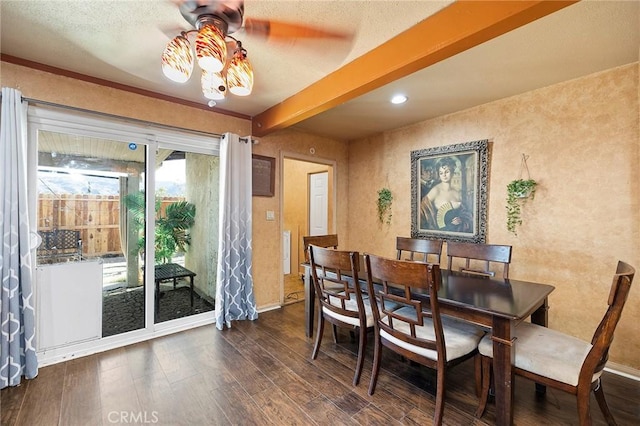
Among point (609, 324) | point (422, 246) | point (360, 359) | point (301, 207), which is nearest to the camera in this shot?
point (609, 324)

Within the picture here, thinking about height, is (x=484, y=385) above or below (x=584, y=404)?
below

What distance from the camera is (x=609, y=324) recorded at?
130 cm

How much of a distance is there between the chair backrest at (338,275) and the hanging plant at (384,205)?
172 centimetres

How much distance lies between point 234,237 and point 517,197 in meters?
2.96

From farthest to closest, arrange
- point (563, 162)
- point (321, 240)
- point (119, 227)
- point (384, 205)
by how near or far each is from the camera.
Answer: point (384, 205) < point (321, 240) < point (119, 227) < point (563, 162)

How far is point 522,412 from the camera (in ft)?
5.79

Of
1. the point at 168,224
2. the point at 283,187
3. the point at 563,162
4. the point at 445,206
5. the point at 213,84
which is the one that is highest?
the point at 213,84

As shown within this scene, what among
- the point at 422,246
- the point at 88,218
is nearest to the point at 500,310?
the point at 422,246

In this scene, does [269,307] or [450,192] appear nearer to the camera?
[450,192]

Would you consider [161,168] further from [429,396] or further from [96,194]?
[429,396]

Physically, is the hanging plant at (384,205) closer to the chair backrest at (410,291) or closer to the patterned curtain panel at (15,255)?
the chair backrest at (410,291)

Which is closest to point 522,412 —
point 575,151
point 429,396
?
point 429,396

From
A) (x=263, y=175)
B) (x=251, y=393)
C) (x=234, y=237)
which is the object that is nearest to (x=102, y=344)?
(x=234, y=237)

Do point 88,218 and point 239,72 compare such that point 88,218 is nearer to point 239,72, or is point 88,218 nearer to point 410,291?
point 239,72
